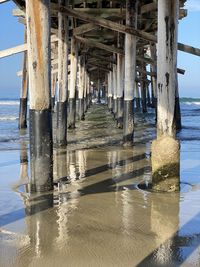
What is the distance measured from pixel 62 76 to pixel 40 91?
4.46 m

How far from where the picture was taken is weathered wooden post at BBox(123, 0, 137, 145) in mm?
8633

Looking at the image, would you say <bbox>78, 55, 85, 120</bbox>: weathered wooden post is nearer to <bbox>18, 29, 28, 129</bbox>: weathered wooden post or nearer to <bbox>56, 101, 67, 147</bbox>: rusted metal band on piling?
<bbox>18, 29, 28, 129</bbox>: weathered wooden post

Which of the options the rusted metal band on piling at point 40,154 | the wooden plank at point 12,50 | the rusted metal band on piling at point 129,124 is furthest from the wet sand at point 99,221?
the wooden plank at point 12,50

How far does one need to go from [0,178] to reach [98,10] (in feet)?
17.7

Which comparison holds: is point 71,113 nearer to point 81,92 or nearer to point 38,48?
point 81,92

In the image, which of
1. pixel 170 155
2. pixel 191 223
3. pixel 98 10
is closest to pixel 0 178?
pixel 170 155

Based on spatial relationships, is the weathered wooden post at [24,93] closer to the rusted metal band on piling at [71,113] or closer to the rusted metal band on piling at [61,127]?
the rusted metal band on piling at [71,113]

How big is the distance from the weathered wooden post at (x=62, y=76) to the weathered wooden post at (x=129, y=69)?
1.27 m

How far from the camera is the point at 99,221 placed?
3779 mm

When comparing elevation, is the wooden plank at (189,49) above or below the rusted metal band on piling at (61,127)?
above

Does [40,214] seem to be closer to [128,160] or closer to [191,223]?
[191,223]

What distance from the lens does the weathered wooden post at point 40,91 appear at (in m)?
4.67

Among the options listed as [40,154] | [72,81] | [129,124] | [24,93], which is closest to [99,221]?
[40,154]

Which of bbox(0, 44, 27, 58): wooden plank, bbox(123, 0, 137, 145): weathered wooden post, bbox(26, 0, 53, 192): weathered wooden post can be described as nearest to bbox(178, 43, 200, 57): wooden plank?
bbox(123, 0, 137, 145): weathered wooden post
